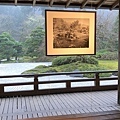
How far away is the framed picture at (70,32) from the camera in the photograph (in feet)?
17.3

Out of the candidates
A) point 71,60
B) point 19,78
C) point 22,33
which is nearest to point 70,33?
point 71,60

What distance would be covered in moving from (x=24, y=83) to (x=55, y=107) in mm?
1568

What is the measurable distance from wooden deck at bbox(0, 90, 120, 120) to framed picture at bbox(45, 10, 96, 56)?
1.22 metres

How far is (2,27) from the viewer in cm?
572

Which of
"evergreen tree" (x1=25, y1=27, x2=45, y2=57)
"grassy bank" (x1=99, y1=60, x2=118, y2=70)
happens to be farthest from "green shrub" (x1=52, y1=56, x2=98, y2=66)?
"evergreen tree" (x1=25, y1=27, x2=45, y2=57)

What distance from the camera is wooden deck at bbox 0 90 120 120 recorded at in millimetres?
4031

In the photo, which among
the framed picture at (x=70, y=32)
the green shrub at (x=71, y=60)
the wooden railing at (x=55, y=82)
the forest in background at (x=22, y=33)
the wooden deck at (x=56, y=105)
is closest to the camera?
the wooden deck at (x=56, y=105)

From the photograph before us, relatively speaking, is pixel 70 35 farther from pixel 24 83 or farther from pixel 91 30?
pixel 24 83

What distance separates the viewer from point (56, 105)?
15.2 feet

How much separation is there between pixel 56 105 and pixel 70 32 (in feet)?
6.83

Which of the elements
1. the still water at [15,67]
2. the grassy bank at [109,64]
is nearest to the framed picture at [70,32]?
the still water at [15,67]

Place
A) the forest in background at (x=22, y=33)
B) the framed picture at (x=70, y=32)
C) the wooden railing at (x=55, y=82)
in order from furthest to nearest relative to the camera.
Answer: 1. the forest in background at (x=22, y=33)
2. the wooden railing at (x=55, y=82)
3. the framed picture at (x=70, y=32)

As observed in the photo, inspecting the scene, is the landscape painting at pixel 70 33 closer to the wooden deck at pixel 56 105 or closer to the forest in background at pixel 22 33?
the forest in background at pixel 22 33

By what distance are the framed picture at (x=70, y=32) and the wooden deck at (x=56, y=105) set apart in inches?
48.0
